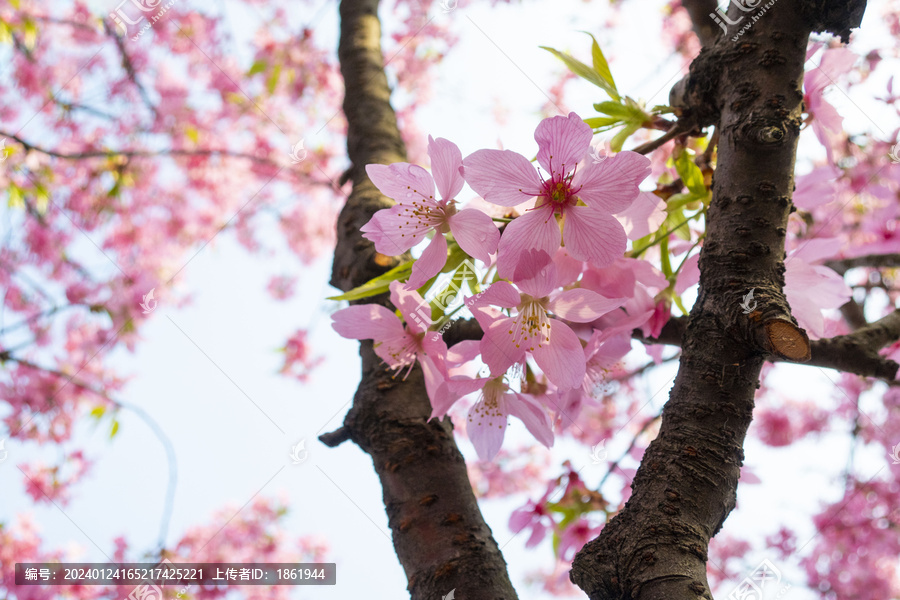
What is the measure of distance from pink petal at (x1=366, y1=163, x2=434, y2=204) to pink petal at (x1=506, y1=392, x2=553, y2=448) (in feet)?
1.00

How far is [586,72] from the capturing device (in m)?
0.82

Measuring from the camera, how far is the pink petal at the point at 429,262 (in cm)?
66

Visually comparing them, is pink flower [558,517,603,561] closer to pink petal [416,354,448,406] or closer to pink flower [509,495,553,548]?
pink flower [509,495,553,548]

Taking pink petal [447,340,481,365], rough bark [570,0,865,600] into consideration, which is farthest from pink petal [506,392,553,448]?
rough bark [570,0,865,600]

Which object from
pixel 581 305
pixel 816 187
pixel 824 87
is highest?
pixel 824 87

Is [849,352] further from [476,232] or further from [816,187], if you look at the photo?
[476,232]

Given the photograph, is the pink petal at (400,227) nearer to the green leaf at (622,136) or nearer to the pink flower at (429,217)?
the pink flower at (429,217)

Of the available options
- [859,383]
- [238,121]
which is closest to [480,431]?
[859,383]

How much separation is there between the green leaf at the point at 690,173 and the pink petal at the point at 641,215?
0.46ft

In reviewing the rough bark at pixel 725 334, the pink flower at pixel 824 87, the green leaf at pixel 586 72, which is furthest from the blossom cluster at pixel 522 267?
the pink flower at pixel 824 87

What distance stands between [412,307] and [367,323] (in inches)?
3.0

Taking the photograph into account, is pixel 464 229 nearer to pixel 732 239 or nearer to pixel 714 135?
pixel 732 239

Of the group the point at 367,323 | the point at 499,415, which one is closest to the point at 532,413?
the point at 499,415

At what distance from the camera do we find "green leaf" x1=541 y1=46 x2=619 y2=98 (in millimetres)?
807
